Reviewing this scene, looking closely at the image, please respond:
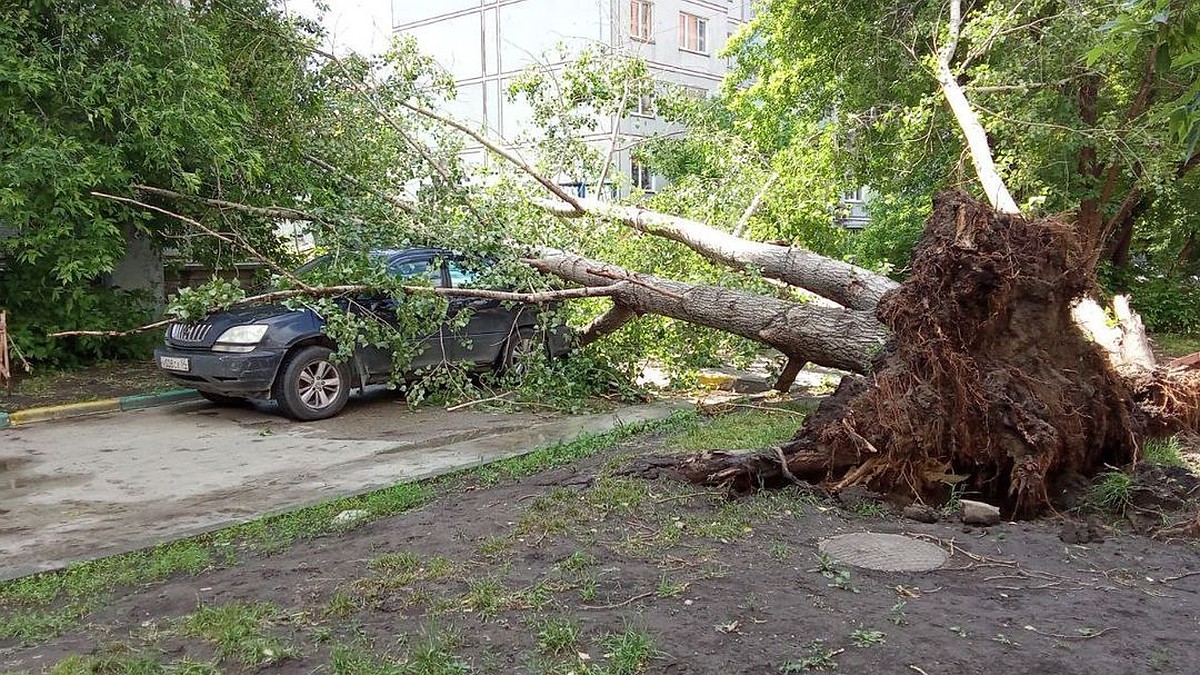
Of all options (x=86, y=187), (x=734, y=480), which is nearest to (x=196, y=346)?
(x=86, y=187)

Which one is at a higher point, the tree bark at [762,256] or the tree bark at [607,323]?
the tree bark at [762,256]

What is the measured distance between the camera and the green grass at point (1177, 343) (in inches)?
526

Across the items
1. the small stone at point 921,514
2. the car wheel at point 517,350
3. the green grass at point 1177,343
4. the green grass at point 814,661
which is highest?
the car wheel at point 517,350

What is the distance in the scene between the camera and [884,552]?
4.17m

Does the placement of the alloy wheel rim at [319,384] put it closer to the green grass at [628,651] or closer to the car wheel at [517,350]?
the car wheel at [517,350]

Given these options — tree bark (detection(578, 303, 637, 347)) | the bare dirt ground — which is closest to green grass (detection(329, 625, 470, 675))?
the bare dirt ground

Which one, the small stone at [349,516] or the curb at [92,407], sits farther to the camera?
the curb at [92,407]

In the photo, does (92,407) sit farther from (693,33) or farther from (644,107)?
(693,33)

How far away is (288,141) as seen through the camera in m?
10.4

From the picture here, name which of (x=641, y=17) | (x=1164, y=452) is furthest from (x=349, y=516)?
(x=641, y=17)

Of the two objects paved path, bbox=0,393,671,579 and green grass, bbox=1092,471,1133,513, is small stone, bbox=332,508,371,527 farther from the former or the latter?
green grass, bbox=1092,471,1133,513

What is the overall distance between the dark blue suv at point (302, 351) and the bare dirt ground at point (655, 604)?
13.0 ft

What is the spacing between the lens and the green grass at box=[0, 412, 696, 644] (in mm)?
3788

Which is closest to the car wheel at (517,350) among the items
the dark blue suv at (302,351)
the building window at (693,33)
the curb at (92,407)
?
the dark blue suv at (302,351)
